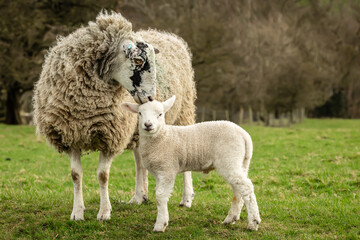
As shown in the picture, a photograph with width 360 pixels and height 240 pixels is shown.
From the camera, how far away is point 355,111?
46.9 meters

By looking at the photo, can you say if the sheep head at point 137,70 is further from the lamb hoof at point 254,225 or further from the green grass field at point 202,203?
the lamb hoof at point 254,225

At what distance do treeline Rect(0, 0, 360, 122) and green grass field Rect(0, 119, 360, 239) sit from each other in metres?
10.6

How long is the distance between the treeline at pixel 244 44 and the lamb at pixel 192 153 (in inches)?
556

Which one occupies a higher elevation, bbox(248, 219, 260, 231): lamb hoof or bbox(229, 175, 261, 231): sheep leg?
bbox(229, 175, 261, 231): sheep leg

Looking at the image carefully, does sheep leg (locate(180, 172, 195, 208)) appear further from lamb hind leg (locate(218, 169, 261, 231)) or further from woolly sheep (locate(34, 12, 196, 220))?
lamb hind leg (locate(218, 169, 261, 231))

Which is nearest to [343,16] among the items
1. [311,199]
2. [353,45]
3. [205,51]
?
[353,45]

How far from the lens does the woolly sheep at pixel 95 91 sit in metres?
5.25

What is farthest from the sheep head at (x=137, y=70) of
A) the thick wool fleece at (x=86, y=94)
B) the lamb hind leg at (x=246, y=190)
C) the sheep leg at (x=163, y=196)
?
the lamb hind leg at (x=246, y=190)

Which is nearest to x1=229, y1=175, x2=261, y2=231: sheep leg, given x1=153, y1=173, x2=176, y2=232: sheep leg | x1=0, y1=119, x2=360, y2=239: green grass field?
x1=0, y1=119, x2=360, y2=239: green grass field

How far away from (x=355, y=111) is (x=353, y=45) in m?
7.62

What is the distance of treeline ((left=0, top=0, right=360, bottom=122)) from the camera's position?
20.3m

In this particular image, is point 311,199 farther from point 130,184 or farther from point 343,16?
point 343,16

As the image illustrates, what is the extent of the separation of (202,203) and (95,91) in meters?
2.33

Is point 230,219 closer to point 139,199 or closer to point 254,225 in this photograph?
point 254,225
